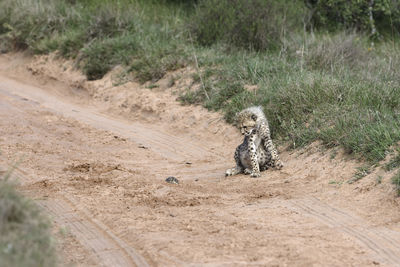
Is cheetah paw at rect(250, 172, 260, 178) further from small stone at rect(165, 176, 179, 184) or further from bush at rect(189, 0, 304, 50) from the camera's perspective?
bush at rect(189, 0, 304, 50)

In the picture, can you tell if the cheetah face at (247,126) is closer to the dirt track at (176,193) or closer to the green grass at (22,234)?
the dirt track at (176,193)

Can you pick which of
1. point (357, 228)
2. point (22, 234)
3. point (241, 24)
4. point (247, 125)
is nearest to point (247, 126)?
point (247, 125)

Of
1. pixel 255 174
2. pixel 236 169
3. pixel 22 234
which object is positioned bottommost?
pixel 236 169

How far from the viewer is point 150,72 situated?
41.4 feet

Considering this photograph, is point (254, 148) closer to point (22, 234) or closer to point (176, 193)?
point (176, 193)

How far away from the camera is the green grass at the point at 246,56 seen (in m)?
8.91

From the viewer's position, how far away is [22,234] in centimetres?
411

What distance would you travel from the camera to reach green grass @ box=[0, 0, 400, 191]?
8.91 meters

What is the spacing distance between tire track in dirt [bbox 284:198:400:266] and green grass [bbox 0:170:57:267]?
9.63 ft

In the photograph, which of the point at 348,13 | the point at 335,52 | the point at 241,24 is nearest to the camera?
the point at 335,52

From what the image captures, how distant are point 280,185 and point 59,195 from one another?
2725mm

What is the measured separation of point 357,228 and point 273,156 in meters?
2.51

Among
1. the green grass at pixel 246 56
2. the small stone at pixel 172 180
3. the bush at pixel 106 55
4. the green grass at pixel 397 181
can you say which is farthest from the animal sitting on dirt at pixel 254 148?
the bush at pixel 106 55

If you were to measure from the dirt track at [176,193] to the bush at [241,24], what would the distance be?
2.28 m
